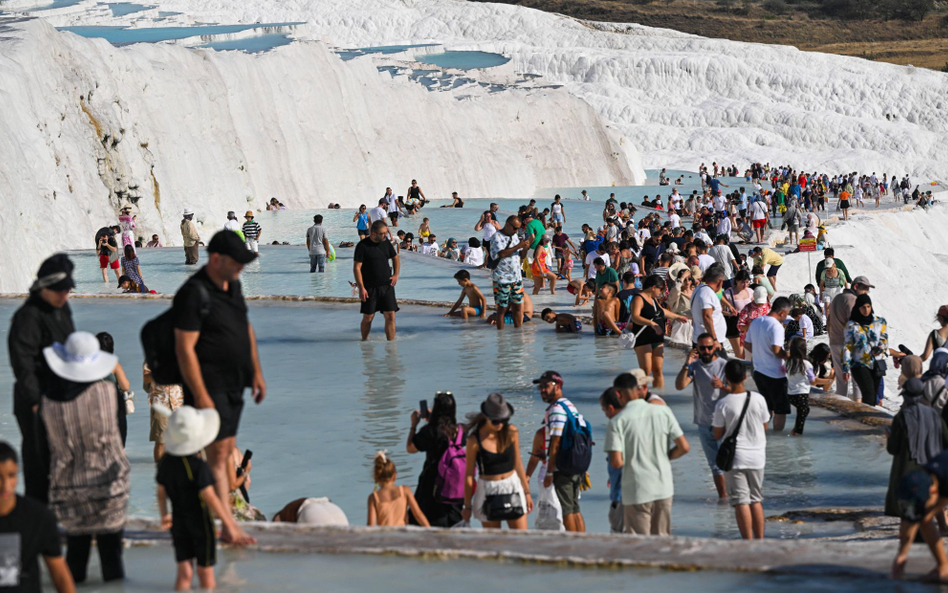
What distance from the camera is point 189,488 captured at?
5.07 metres

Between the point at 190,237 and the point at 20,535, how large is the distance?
1824 centimetres

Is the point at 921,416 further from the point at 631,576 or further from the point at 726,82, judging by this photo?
the point at 726,82

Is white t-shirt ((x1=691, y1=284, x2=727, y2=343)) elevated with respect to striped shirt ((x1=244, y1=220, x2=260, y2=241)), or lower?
lower

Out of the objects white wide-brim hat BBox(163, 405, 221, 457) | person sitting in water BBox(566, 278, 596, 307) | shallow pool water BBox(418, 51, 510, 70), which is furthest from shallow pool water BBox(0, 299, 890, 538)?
shallow pool water BBox(418, 51, 510, 70)

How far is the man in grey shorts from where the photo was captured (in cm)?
752

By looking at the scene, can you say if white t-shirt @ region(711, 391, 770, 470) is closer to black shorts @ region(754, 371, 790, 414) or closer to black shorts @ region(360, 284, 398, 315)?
black shorts @ region(754, 371, 790, 414)

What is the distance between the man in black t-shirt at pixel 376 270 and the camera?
526 inches

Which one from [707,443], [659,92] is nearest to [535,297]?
[707,443]

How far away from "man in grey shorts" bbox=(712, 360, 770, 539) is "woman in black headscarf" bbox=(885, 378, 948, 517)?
2.64ft

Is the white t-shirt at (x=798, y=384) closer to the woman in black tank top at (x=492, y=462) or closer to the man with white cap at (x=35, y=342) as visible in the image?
the woman in black tank top at (x=492, y=462)

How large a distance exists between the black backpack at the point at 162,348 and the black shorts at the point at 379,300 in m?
8.12

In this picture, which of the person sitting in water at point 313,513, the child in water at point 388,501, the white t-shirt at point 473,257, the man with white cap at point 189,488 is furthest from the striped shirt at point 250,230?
the man with white cap at point 189,488

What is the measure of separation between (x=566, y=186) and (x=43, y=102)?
32576 mm

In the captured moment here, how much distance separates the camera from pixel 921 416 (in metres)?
7.56
